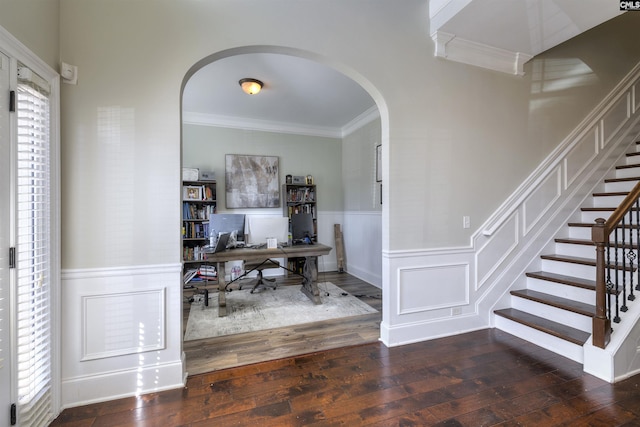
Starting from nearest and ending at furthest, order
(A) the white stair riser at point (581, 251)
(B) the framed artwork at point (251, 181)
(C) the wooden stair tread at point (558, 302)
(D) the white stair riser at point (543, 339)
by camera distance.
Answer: (D) the white stair riser at point (543, 339), (C) the wooden stair tread at point (558, 302), (A) the white stair riser at point (581, 251), (B) the framed artwork at point (251, 181)

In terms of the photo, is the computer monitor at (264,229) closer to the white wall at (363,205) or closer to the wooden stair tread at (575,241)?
the white wall at (363,205)

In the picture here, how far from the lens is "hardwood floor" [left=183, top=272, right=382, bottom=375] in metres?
2.28

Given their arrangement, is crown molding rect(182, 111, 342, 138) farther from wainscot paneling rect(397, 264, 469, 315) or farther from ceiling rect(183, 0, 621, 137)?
wainscot paneling rect(397, 264, 469, 315)

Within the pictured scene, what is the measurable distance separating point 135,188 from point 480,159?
305cm

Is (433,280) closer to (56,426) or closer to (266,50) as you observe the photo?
(266,50)

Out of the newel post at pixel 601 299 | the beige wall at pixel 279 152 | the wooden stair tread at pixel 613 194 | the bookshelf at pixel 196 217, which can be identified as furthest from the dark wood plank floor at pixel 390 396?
the beige wall at pixel 279 152

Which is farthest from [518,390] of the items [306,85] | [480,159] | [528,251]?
[306,85]

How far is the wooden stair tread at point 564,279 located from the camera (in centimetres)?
248

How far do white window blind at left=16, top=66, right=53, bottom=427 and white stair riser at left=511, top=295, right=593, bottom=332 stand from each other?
381 centimetres

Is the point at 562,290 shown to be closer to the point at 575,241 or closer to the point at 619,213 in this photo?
the point at 575,241

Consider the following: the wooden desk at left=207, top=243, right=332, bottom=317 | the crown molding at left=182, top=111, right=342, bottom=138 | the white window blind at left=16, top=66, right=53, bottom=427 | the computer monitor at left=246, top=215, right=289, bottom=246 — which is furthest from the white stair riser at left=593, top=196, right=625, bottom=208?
the white window blind at left=16, top=66, right=53, bottom=427

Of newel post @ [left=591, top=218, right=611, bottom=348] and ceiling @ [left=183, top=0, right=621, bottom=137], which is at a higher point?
ceiling @ [left=183, top=0, right=621, bottom=137]

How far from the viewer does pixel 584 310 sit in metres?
2.30

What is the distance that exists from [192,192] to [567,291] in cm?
500
